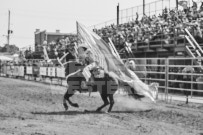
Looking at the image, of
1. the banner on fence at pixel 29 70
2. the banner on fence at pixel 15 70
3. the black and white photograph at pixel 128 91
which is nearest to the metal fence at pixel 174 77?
the black and white photograph at pixel 128 91

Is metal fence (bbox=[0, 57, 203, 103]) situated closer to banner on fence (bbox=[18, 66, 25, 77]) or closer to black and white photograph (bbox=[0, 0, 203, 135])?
black and white photograph (bbox=[0, 0, 203, 135])

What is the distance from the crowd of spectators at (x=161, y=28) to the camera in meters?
20.0

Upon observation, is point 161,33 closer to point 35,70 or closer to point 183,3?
point 183,3

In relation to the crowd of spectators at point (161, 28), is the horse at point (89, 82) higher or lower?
lower

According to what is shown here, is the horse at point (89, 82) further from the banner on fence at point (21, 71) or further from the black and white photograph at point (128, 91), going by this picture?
the banner on fence at point (21, 71)

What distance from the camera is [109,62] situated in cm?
1245

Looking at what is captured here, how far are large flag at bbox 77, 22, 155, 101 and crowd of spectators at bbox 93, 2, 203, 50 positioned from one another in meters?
7.27

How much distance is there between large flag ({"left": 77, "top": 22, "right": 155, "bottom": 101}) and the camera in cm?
1236

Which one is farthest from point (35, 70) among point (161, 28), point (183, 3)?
point (183, 3)

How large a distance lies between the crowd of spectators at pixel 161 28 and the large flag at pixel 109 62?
7268 millimetres

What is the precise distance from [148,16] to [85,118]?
58.7ft

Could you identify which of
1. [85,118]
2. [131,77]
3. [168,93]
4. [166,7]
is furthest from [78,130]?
[166,7]

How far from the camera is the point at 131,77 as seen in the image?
12.9 meters

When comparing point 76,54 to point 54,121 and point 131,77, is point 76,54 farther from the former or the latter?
point 54,121
